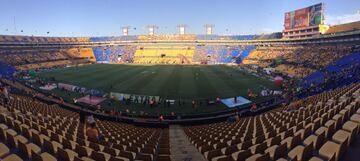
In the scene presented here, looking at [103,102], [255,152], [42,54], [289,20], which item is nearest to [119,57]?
[42,54]

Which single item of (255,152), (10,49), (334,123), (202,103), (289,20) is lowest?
(202,103)

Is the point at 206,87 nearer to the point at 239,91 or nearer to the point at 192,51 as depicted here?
the point at 239,91

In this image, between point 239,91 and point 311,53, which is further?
point 311,53

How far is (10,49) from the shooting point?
Result: 320ft

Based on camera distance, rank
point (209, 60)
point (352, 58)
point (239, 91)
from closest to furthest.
→ point (239, 91), point (352, 58), point (209, 60)

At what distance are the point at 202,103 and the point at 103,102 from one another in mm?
13902

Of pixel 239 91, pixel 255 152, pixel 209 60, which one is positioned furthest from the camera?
pixel 209 60

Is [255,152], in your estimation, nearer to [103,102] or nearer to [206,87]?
[103,102]

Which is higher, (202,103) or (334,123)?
(334,123)

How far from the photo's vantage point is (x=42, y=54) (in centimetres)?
10194

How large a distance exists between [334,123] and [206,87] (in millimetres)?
37955

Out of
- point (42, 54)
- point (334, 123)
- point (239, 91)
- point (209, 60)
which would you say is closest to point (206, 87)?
point (239, 91)

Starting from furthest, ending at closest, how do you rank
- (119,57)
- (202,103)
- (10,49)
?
1. (119,57)
2. (10,49)
3. (202,103)

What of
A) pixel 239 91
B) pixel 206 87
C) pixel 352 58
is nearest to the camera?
pixel 239 91
